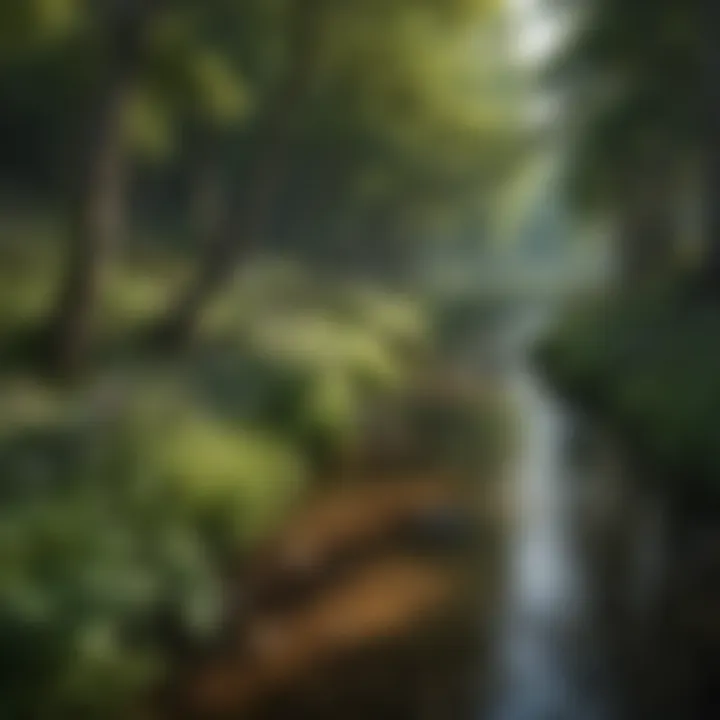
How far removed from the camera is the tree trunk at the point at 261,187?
312 centimetres

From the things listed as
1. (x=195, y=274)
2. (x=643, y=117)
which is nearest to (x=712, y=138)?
(x=643, y=117)

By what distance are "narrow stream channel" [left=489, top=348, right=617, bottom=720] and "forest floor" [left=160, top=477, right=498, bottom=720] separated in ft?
0.27

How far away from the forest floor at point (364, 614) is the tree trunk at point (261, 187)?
0.73m

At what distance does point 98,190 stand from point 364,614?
1.33 meters

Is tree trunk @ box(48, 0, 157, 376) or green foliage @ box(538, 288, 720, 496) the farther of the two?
green foliage @ box(538, 288, 720, 496)

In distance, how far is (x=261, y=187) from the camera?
3.23 meters

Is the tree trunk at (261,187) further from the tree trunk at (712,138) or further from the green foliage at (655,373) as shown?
the tree trunk at (712,138)

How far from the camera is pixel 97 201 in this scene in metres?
2.84

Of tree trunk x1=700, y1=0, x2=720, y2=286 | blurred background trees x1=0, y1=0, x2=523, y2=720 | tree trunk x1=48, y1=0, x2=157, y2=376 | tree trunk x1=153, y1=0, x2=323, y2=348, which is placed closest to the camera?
blurred background trees x1=0, y1=0, x2=523, y2=720

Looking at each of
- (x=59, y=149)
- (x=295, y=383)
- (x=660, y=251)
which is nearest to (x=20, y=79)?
(x=59, y=149)

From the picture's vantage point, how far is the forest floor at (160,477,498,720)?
2584mm

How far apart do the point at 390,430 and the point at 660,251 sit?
3.72 feet

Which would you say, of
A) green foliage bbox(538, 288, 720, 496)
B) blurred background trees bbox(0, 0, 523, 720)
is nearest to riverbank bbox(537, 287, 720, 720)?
green foliage bbox(538, 288, 720, 496)

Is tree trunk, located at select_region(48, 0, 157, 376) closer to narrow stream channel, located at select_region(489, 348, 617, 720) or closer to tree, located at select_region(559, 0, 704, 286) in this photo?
narrow stream channel, located at select_region(489, 348, 617, 720)
